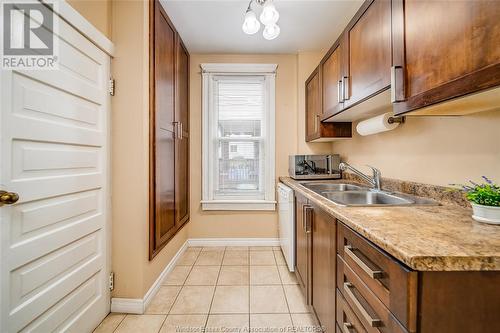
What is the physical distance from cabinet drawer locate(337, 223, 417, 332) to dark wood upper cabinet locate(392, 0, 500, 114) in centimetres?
62

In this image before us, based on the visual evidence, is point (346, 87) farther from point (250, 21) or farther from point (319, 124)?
point (250, 21)

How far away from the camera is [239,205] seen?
302 centimetres

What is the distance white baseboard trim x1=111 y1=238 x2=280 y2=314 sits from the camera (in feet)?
5.55

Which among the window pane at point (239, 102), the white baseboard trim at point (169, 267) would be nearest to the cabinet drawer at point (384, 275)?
the white baseboard trim at point (169, 267)

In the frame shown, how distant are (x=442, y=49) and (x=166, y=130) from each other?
1986 mm

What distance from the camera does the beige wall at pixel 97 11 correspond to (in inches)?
55.1

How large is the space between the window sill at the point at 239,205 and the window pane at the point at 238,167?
13 centimetres

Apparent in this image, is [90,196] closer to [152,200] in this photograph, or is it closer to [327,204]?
[152,200]

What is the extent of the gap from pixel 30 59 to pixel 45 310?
1271mm

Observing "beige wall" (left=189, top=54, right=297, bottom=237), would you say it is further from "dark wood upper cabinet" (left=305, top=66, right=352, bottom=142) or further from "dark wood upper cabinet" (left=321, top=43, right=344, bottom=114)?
"dark wood upper cabinet" (left=321, top=43, right=344, bottom=114)

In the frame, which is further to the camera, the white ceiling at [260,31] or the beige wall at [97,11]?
the white ceiling at [260,31]

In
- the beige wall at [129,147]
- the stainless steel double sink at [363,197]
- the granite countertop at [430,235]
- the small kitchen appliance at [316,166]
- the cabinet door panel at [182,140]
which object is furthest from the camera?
the small kitchen appliance at [316,166]

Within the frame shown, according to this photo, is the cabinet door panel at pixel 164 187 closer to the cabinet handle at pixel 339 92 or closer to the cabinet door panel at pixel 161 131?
the cabinet door panel at pixel 161 131

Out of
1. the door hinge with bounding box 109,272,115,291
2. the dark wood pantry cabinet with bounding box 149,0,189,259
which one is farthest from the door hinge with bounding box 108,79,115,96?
the door hinge with bounding box 109,272,115,291
